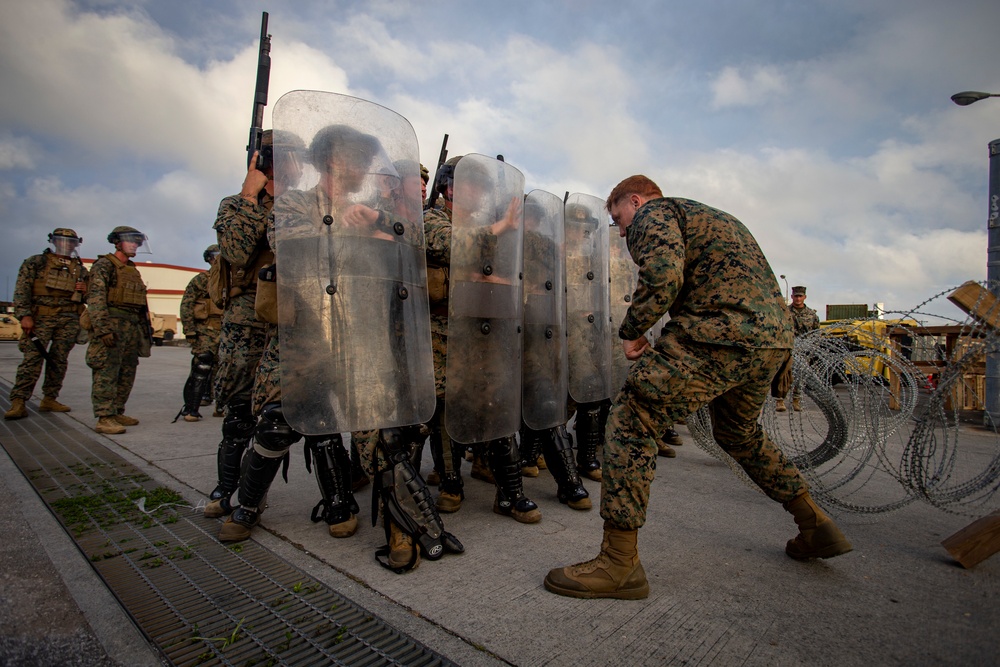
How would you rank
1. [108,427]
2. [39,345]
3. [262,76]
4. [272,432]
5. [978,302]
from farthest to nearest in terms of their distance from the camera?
[39,345]
[108,427]
[262,76]
[272,432]
[978,302]

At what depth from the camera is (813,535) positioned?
2.45 metres

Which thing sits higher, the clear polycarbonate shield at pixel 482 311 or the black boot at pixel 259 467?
the clear polycarbonate shield at pixel 482 311

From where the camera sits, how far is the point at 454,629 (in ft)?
6.25

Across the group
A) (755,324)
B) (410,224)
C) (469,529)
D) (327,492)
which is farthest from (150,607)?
(755,324)

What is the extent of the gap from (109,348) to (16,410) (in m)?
1.36

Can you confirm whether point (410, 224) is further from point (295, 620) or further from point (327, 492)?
point (295, 620)

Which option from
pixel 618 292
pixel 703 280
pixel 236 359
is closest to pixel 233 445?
pixel 236 359

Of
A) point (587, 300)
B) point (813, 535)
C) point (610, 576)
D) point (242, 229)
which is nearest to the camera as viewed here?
point (610, 576)

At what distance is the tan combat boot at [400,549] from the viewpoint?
2410mm

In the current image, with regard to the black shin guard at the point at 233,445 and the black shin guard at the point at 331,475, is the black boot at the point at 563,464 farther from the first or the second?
the black shin guard at the point at 233,445

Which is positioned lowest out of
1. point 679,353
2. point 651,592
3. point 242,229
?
point 651,592

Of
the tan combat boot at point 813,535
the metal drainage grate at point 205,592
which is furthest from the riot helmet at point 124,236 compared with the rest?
the tan combat boot at point 813,535

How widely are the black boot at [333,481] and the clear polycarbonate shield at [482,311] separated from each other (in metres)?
0.68

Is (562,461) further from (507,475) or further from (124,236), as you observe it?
(124,236)
